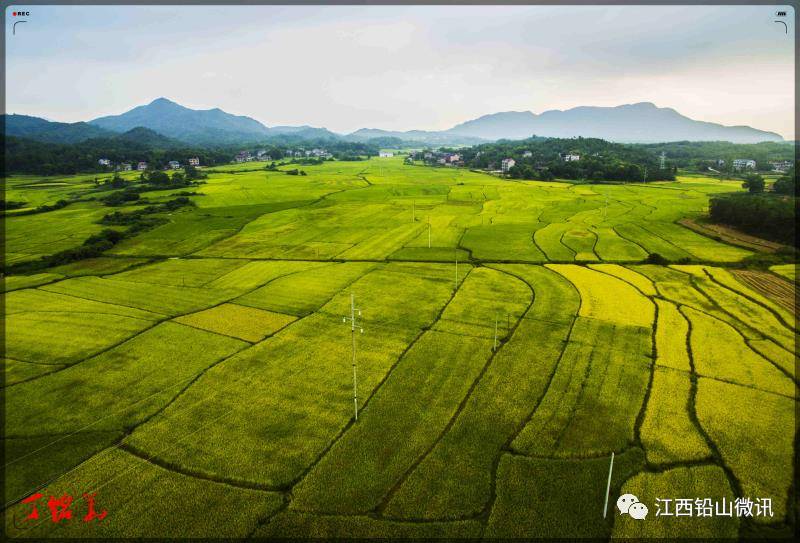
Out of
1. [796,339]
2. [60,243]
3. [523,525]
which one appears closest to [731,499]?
[523,525]

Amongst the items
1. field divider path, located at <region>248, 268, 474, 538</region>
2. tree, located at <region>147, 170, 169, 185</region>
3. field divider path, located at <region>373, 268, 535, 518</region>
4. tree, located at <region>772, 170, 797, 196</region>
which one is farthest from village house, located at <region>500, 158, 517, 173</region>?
field divider path, located at <region>248, 268, 474, 538</region>

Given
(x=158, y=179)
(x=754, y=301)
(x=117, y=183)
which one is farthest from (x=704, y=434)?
(x=117, y=183)

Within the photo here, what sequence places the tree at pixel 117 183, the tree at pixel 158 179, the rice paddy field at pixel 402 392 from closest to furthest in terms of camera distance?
the rice paddy field at pixel 402 392 < the tree at pixel 117 183 < the tree at pixel 158 179

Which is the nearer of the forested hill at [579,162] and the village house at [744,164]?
the forested hill at [579,162]

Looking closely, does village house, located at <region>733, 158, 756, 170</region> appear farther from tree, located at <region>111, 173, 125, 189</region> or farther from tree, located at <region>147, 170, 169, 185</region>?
tree, located at <region>111, 173, 125, 189</region>

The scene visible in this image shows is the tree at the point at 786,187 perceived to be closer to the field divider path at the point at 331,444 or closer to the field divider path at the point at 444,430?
the field divider path at the point at 444,430

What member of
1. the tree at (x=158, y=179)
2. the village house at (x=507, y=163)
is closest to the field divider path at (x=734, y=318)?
the tree at (x=158, y=179)

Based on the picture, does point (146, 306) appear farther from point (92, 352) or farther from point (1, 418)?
point (1, 418)
